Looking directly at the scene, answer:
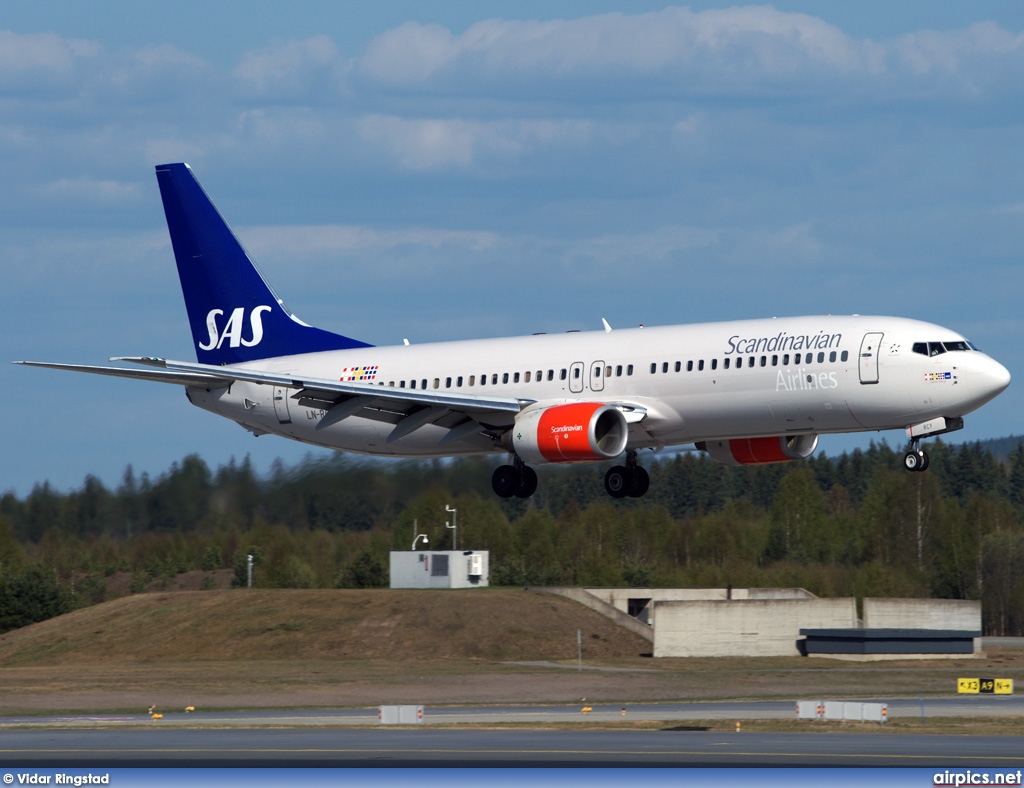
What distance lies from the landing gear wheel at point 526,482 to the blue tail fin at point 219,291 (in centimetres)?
1067

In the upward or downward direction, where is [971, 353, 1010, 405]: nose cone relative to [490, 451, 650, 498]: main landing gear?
upward

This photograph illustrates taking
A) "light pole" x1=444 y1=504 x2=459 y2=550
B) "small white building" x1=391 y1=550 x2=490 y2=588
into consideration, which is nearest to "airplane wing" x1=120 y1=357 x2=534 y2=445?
"light pole" x1=444 y1=504 x2=459 y2=550

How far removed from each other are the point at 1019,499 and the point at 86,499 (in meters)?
141

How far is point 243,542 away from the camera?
9344 cm

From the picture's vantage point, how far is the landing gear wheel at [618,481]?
177ft

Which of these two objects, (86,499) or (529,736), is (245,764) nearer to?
(529,736)

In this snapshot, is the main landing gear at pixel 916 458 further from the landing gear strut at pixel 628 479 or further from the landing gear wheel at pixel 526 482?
the landing gear wheel at pixel 526 482

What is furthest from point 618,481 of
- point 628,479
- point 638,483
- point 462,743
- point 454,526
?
point 454,526

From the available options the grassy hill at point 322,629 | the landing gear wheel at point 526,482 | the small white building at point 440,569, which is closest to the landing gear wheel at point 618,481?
the landing gear wheel at point 526,482

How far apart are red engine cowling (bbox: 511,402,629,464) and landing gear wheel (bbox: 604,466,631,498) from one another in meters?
2.58

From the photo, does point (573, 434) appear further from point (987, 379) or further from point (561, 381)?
point (987, 379)

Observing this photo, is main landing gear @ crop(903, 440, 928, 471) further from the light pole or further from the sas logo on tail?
the light pole

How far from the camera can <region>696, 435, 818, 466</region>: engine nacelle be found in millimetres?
53531

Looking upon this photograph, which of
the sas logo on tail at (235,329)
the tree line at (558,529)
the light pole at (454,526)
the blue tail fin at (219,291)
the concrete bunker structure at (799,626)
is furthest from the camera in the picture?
the light pole at (454,526)
